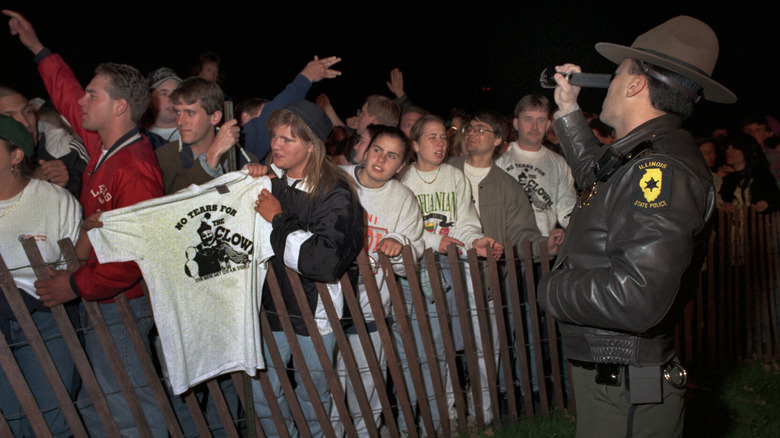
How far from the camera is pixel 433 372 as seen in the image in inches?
146

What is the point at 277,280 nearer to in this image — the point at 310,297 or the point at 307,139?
the point at 310,297

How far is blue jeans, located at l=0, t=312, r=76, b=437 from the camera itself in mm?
3018

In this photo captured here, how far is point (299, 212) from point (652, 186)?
6.25 feet

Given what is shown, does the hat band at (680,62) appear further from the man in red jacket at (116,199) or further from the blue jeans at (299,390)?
the man in red jacket at (116,199)

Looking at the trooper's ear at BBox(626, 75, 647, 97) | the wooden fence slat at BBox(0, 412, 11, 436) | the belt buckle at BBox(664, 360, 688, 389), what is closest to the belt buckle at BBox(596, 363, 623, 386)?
the belt buckle at BBox(664, 360, 688, 389)

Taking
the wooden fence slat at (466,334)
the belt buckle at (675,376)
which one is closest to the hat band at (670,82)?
the belt buckle at (675,376)

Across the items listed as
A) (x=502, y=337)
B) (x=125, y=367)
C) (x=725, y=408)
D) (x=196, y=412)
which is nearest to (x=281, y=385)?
(x=196, y=412)

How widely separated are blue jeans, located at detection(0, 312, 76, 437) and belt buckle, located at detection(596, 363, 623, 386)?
8.45 feet

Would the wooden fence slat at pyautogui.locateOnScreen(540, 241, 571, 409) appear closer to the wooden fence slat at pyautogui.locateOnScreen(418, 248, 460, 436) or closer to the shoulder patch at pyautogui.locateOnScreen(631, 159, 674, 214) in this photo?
the wooden fence slat at pyautogui.locateOnScreen(418, 248, 460, 436)

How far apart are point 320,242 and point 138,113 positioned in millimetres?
1338

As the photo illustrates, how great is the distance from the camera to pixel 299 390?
3482 mm

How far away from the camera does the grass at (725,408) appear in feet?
13.3

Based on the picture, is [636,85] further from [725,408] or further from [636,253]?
[725,408]

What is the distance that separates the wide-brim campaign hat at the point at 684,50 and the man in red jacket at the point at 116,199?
2383mm
